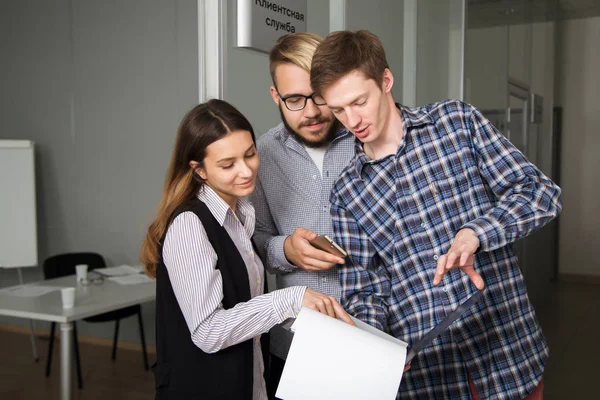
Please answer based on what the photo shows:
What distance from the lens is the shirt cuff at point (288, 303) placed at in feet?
4.63

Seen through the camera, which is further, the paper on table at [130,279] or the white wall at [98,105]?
the white wall at [98,105]

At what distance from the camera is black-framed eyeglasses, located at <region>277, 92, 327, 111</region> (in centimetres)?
161

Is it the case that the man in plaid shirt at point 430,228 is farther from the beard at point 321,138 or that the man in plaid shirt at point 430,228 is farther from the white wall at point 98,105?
the white wall at point 98,105

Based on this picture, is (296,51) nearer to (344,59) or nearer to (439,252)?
(344,59)

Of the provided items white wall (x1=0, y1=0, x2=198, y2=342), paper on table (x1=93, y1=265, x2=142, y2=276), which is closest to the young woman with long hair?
paper on table (x1=93, y1=265, x2=142, y2=276)

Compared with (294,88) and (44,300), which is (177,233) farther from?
(44,300)

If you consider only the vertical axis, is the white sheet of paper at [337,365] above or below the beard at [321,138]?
below

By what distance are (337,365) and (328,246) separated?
0.39 meters

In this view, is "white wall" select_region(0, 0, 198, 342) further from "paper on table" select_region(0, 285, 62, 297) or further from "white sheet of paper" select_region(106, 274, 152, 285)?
"paper on table" select_region(0, 285, 62, 297)

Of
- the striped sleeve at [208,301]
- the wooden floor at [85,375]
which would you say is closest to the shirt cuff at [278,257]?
the striped sleeve at [208,301]

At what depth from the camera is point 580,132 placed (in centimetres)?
465

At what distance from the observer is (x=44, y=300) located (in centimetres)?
370

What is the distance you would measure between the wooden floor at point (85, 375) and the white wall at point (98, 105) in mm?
288

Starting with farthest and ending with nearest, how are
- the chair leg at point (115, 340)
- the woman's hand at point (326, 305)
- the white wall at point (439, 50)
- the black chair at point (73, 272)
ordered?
the chair leg at point (115, 340), the black chair at point (73, 272), the white wall at point (439, 50), the woman's hand at point (326, 305)
